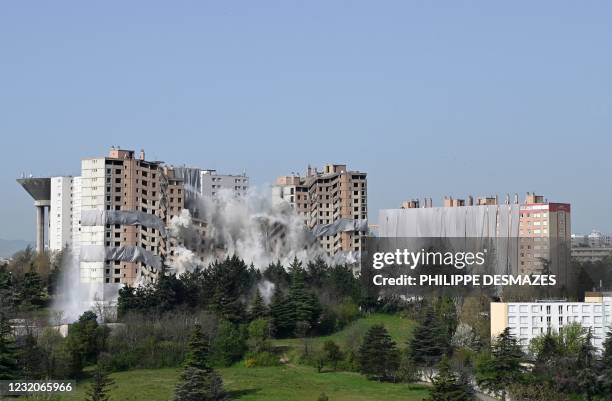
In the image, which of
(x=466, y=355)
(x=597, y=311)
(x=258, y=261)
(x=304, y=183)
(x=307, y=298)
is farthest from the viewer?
(x=304, y=183)

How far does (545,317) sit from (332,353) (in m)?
14.7

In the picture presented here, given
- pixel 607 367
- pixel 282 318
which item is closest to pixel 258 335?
pixel 282 318

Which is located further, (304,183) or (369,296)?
(304,183)

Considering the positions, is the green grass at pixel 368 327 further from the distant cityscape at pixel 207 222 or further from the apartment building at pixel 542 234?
the apartment building at pixel 542 234

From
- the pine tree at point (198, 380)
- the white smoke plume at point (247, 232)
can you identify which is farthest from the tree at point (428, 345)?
the white smoke plume at point (247, 232)

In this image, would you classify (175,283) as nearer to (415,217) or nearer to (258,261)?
(258,261)

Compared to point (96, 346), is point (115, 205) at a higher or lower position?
higher

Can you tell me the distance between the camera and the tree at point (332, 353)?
261ft

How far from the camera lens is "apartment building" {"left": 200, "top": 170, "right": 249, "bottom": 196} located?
393 feet

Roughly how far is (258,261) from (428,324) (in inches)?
1552

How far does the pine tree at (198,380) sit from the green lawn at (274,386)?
246 centimetres

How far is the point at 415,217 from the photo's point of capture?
12181 centimetres

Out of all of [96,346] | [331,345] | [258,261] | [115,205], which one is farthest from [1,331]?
[258,261]

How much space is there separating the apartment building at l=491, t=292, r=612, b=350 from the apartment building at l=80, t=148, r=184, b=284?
1349 inches
